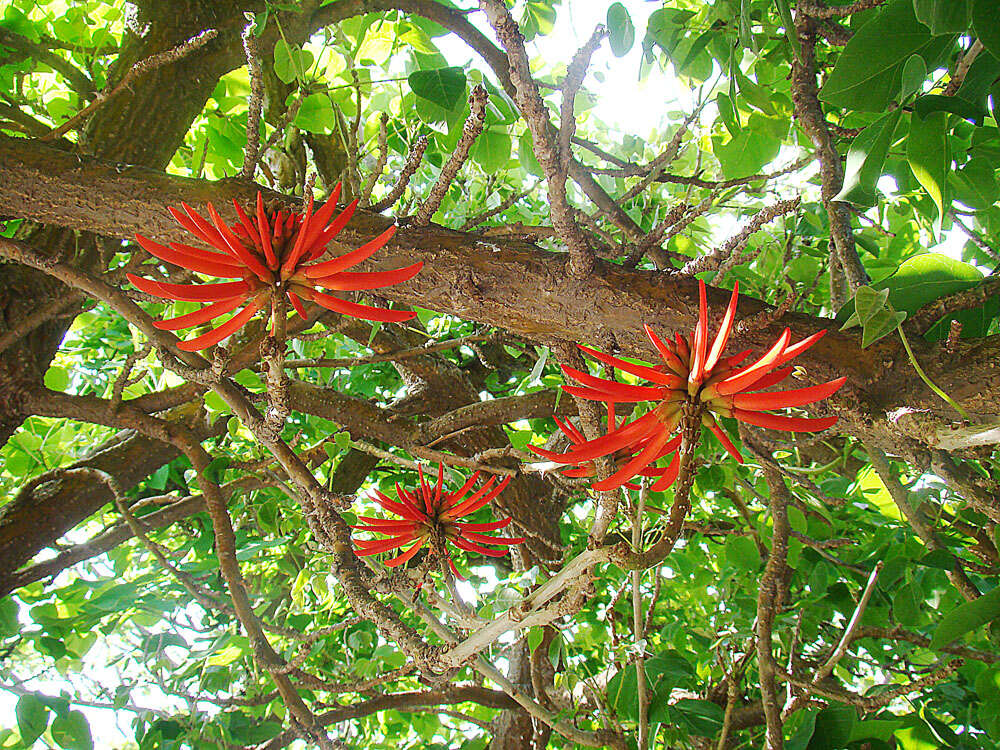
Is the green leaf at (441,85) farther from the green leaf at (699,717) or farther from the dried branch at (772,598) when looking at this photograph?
the green leaf at (699,717)

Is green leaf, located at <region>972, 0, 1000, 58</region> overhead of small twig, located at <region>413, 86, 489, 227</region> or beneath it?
overhead

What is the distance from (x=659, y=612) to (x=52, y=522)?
Answer: 77.6 inches

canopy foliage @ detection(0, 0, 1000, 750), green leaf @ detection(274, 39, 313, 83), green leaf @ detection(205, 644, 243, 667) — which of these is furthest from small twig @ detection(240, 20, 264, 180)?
green leaf @ detection(205, 644, 243, 667)

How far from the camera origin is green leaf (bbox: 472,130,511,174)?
1.07 metres

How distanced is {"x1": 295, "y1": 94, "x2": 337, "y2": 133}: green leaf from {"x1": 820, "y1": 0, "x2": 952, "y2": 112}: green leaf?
0.87 m

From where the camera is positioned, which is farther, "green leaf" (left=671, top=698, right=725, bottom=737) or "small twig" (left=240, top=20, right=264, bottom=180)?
"green leaf" (left=671, top=698, right=725, bottom=737)

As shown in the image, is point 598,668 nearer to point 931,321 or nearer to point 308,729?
point 308,729

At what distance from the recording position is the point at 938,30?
492 millimetres

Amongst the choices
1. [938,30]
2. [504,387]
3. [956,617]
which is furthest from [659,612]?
[938,30]

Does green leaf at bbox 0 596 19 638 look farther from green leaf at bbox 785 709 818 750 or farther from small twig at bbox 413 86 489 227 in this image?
green leaf at bbox 785 709 818 750

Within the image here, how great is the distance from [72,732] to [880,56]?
1.50 m

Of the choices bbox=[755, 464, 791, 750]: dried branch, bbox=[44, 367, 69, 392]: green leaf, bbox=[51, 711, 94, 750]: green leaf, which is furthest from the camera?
bbox=[44, 367, 69, 392]: green leaf

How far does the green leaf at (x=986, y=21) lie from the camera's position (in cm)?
48

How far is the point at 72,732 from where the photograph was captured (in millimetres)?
1092
